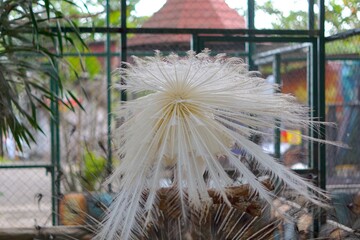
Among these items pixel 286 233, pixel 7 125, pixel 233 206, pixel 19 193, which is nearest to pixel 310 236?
pixel 286 233

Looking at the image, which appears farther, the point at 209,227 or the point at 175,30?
the point at 175,30

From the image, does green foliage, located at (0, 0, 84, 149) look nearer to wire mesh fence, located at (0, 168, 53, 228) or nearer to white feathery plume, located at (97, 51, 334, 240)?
wire mesh fence, located at (0, 168, 53, 228)

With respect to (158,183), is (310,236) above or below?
below

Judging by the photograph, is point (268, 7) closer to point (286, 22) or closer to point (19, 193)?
point (286, 22)

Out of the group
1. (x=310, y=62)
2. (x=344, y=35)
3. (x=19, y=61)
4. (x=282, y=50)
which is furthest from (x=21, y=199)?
(x=344, y=35)

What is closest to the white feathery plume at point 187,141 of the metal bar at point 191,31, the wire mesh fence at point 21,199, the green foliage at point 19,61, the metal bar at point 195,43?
the green foliage at point 19,61

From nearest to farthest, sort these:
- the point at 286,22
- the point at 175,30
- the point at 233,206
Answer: the point at 233,206, the point at 175,30, the point at 286,22

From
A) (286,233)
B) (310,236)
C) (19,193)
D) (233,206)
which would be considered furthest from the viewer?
(19,193)
